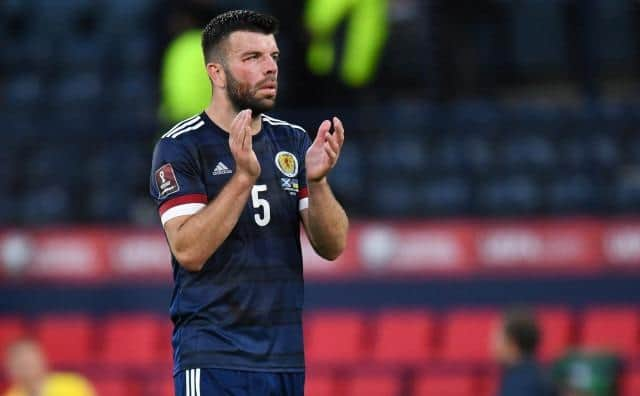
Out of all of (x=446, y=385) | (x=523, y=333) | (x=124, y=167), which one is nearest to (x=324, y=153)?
(x=523, y=333)

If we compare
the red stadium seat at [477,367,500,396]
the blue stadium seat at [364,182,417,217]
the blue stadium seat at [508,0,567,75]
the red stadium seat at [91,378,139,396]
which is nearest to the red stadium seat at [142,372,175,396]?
the red stadium seat at [91,378,139,396]

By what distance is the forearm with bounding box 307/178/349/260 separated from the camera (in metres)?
4.40

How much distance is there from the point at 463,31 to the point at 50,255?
11.4ft

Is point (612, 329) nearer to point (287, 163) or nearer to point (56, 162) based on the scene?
point (56, 162)

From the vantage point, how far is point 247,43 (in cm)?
442

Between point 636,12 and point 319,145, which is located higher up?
point 636,12

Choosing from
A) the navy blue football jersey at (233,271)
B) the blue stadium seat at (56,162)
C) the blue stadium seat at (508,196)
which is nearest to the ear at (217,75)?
the navy blue football jersey at (233,271)

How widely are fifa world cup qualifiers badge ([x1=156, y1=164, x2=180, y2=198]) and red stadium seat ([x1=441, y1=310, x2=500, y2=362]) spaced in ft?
16.5

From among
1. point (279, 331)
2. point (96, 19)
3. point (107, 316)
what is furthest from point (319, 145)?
point (96, 19)

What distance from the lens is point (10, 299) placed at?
994 centimetres

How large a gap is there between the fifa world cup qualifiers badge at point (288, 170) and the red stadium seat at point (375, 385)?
4.68m

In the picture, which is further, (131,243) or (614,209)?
(131,243)

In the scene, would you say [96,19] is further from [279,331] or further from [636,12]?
[279,331]

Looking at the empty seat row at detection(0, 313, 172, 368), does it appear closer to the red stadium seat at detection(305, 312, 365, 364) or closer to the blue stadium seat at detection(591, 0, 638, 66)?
the red stadium seat at detection(305, 312, 365, 364)
